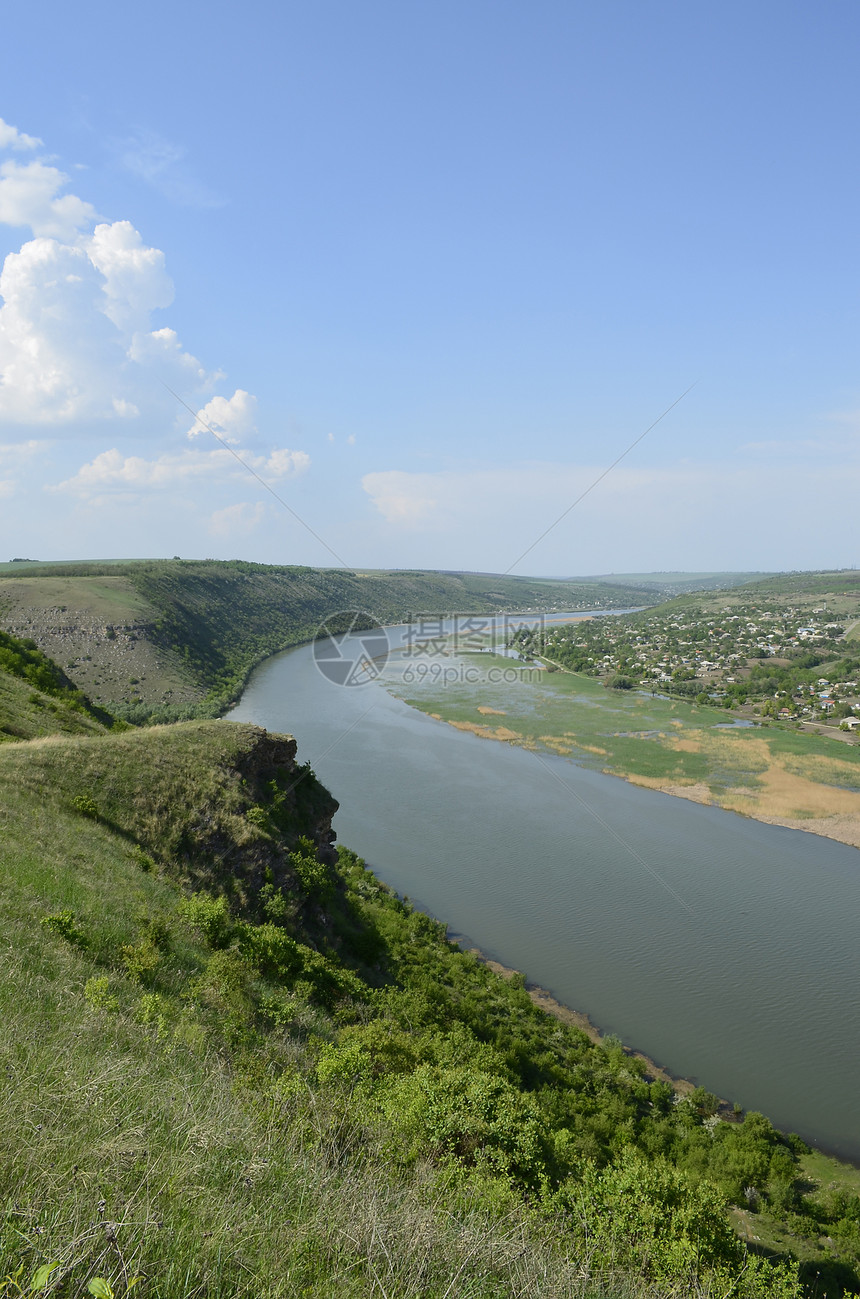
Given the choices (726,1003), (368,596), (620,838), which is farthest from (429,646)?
(726,1003)

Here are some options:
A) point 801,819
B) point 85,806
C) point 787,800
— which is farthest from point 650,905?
point 85,806

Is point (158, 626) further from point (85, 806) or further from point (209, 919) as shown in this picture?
point (209, 919)

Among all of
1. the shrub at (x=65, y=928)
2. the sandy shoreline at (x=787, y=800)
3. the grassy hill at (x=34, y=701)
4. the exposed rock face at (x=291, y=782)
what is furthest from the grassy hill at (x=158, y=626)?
the shrub at (x=65, y=928)

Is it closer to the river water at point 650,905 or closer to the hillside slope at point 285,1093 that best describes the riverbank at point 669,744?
the river water at point 650,905

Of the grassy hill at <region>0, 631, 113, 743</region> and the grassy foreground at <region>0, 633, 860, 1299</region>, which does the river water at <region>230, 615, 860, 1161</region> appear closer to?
the grassy foreground at <region>0, 633, 860, 1299</region>

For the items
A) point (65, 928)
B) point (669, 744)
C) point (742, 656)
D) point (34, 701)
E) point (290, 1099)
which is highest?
point (34, 701)

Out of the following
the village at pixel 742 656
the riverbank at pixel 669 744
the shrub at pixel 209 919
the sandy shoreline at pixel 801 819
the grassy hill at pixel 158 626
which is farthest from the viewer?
the village at pixel 742 656
